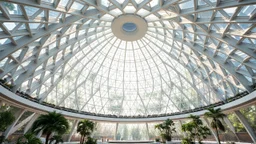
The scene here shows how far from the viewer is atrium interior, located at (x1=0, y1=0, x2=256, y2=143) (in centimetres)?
1989

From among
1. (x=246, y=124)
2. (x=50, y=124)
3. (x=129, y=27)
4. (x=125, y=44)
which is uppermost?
(x=125, y=44)

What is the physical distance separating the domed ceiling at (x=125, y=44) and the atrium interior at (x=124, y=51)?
12 centimetres

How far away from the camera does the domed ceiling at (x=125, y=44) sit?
19.4 m

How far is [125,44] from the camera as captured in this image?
4284 cm

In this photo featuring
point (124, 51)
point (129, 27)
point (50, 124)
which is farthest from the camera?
point (124, 51)

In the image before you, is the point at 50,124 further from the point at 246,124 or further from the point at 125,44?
the point at 246,124

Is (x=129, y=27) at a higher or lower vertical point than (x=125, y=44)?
lower

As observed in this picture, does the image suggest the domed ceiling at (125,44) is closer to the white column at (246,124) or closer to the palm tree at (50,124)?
the white column at (246,124)

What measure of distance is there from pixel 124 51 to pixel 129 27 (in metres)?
13.2

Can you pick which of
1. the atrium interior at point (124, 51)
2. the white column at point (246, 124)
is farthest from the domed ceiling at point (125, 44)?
the white column at point (246, 124)


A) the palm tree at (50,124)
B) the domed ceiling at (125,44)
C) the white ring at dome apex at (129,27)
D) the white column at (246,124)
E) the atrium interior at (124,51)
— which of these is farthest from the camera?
the white column at (246,124)

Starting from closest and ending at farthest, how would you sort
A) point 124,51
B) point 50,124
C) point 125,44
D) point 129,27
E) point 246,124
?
point 50,124 < point 246,124 < point 129,27 < point 125,44 < point 124,51

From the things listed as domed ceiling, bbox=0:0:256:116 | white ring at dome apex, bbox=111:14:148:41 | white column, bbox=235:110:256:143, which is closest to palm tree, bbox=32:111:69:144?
domed ceiling, bbox=0:0:256:116

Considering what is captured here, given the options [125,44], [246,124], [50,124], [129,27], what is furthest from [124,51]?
[246,124]
